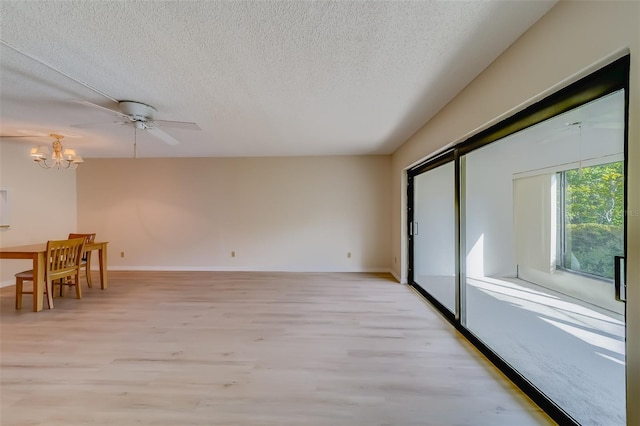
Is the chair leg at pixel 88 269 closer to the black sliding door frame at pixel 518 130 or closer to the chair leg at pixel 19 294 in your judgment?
the chair leg at pixel 19 294

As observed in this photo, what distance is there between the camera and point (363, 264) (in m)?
5.40

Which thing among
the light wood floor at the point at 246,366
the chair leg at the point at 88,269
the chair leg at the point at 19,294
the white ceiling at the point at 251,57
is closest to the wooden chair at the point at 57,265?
the chair leg at the point at 19,294

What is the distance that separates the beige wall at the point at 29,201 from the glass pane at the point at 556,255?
270 inches

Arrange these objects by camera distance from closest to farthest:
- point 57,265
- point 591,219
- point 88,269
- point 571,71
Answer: point 571,71
point 591,219
point 57,265
point 88,269

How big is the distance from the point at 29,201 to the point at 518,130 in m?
7.17

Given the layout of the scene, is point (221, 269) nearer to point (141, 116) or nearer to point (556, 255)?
point (141, 116)

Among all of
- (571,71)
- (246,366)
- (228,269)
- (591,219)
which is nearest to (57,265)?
(228,269)

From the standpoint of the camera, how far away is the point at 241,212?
18.1 ft

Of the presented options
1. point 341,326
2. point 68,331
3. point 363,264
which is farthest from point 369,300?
point 68,331

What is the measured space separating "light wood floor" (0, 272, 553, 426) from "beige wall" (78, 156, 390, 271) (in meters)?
1.89

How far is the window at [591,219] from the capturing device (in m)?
1.92

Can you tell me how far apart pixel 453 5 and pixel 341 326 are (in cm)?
276

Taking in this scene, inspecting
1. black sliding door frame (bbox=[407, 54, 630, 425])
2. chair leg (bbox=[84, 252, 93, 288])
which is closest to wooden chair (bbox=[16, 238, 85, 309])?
chair leg (bbox=[84, 252, 93, 288])

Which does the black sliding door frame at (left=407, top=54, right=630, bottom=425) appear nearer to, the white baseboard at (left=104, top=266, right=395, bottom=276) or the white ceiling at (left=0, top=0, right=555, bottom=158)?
the white ceiling at (left=0, top=0, right=555, bottom=158)
